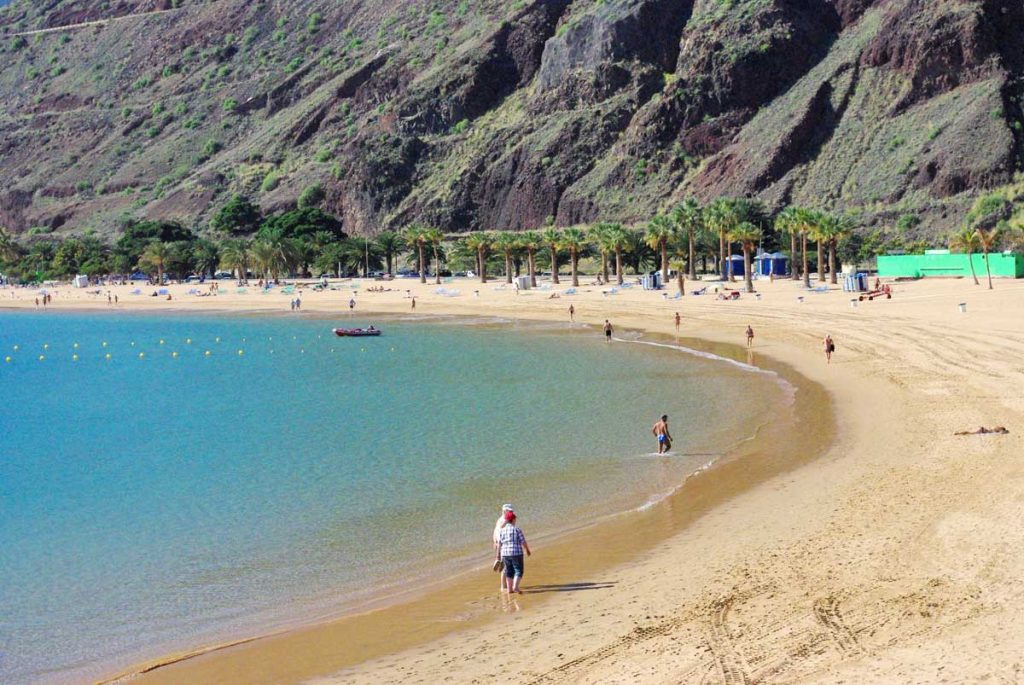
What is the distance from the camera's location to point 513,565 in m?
16.9

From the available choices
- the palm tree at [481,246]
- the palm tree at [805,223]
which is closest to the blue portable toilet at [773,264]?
the palm tree at [805,223]

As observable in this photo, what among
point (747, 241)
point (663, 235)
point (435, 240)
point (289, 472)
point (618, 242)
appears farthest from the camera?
point (435, 240)

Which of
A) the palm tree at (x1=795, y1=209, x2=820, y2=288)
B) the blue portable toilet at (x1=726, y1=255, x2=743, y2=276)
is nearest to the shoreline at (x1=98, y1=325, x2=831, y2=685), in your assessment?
the palm tree at (x1=795, y1=209, x2=820, y2=288)

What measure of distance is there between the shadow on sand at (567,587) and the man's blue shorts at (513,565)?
44cm

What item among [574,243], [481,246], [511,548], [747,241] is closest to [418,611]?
[511,548]

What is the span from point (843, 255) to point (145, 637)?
83.4 meters

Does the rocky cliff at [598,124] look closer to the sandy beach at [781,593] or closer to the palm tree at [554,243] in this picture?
the palm tree at [554,243]

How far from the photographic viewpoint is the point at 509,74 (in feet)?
531

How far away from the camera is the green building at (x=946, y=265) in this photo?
2704 inches

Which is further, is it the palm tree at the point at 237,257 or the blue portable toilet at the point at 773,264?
the palm tree at the point at 237,257

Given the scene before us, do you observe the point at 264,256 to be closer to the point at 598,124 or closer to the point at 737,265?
the point at 598,124

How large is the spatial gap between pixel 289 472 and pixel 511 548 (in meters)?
13.0

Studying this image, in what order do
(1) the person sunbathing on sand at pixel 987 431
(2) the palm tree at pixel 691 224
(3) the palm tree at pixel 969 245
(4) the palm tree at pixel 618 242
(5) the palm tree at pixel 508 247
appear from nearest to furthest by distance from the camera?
(1) the person sunbathing on sand at pixel 987 431 → (3) the palm tree at pixel 969 245 → (2) the palm tree at pixel 691 224 → (4) the palm tree at pixel 618 242 → (5) the palm tree at pixel 508 247

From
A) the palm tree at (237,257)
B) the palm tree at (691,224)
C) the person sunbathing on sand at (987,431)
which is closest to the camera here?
the person sunbathing on sand at (987,431)
